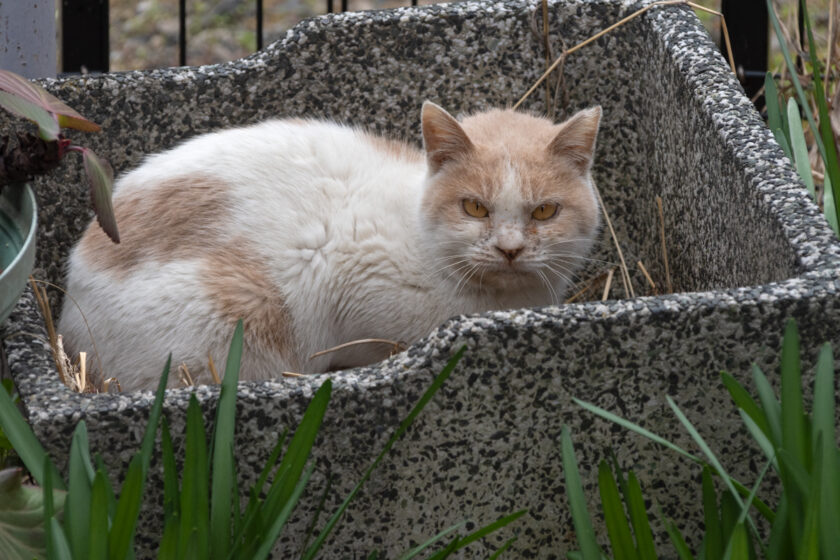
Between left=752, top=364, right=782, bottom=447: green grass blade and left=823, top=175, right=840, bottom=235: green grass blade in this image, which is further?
left=823, top=175, right=840, bottom=235: green grass blade

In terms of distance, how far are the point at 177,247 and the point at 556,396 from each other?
2.86 ft

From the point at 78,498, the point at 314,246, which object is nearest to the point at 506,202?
the point at 314,246

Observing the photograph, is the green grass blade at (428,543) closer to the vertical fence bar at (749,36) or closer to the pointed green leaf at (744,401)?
the pointed green leaf at (744,401)

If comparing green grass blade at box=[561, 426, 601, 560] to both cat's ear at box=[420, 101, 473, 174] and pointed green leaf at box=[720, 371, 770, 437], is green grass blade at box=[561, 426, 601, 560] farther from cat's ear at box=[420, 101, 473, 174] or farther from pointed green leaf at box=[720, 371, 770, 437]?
cat's ear at box=[420, 101, 473, 174]

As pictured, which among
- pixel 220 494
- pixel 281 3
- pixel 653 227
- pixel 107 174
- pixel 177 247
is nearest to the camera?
pixel 220 494

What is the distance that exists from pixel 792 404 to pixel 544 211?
81 cm

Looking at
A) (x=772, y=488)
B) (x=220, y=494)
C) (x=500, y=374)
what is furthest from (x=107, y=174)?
(x=772, y=488)

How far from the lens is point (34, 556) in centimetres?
145

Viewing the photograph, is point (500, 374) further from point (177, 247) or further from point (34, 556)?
point (177, 247)

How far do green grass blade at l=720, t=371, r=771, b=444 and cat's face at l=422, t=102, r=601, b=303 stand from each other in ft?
2.26

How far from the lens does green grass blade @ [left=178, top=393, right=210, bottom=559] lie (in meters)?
1.36

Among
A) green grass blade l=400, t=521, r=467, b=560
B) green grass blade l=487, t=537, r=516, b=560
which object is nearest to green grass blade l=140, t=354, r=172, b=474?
green grass blade l=400, t=521, r=467, b=560

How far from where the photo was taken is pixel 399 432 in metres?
1.43

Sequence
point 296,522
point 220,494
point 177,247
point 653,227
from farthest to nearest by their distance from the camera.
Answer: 1. point 653,227
2. point 177,247
3. point 296,522
4. point 220,494
